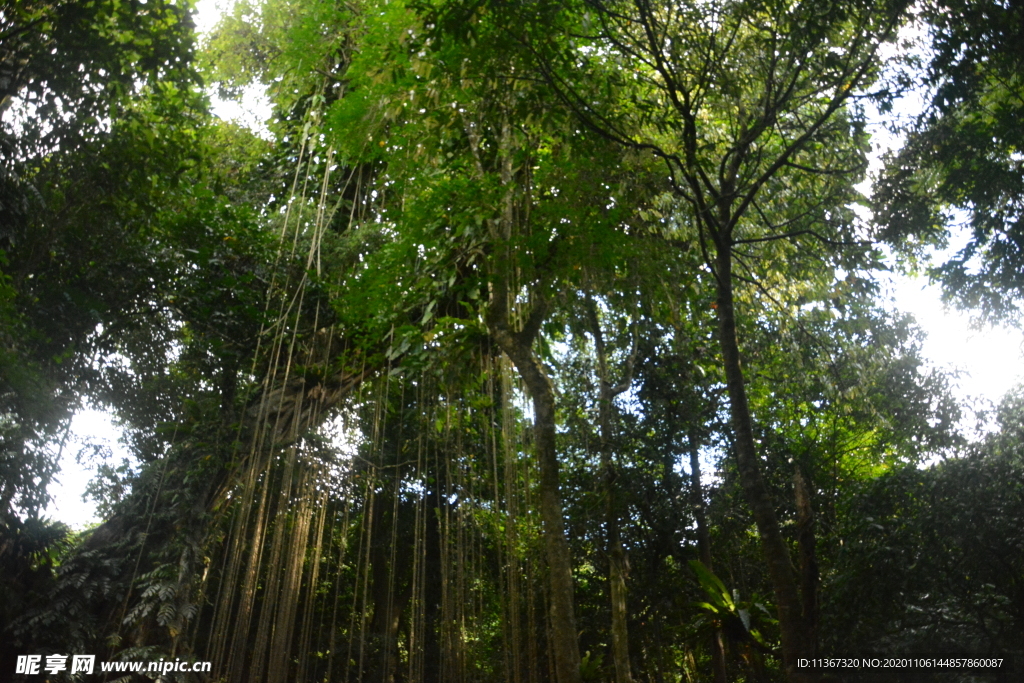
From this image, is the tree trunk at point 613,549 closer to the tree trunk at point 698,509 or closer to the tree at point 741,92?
the tree trunk at point 698,509

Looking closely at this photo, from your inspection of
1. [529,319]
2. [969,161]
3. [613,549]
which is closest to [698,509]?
[613,549]

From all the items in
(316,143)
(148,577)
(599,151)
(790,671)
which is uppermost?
(316,143)

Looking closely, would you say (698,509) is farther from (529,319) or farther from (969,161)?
(969,161)

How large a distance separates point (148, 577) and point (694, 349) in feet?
16.0

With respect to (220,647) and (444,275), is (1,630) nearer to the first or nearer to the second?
(220,647)

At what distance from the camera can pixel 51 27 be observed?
12.9ft

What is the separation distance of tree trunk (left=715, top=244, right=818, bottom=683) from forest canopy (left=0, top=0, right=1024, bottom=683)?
19 millimetres

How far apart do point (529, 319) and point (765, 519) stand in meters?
2.19

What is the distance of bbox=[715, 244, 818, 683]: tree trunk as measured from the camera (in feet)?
7.70

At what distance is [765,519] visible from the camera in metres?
2.62

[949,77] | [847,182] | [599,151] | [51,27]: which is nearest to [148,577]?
[51,27]

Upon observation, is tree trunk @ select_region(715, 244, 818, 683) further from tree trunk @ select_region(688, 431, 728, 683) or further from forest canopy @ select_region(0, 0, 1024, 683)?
tree trunk @ select_region(688, 431, 728, 683)

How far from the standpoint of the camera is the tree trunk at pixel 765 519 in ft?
7.70

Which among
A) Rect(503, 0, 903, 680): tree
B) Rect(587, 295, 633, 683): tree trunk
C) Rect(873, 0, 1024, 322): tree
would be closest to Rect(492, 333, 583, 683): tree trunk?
Rect(587, 295, 633, 683): tree trunk
